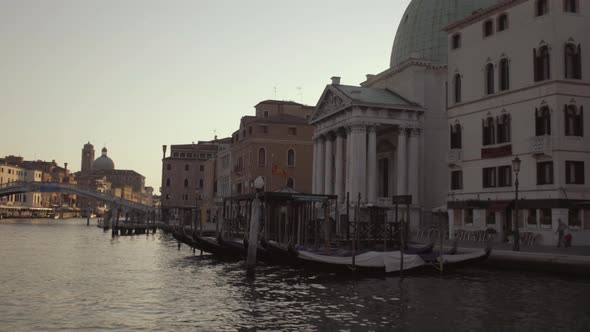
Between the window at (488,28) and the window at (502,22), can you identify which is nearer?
the window at (502,22)

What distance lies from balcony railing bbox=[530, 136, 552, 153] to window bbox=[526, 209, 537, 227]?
113 inches

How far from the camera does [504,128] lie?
3200cm

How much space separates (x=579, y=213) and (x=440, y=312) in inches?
637

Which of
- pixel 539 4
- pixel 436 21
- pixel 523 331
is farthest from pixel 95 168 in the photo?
pixel 523 331

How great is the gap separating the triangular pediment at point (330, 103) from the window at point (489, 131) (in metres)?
11.0

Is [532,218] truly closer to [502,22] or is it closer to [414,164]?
[502,22]

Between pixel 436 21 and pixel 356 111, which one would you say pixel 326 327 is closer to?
pixel 356 111

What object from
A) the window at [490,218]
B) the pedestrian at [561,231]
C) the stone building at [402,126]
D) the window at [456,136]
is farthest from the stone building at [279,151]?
the pedestrian at [561,231]

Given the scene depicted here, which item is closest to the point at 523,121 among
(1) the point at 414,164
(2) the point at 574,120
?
(2) the point at 574,120

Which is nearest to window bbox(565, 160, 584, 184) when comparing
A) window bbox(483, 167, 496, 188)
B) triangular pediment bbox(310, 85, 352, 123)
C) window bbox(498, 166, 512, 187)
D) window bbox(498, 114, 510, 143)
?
window bbox(498, 166, 512, 187)

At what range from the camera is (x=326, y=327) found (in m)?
13.4

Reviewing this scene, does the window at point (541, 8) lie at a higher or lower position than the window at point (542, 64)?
higher

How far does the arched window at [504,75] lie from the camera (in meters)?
32.0

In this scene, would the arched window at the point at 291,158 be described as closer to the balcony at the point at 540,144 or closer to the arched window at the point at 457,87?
the arched window at the point at 457,87
